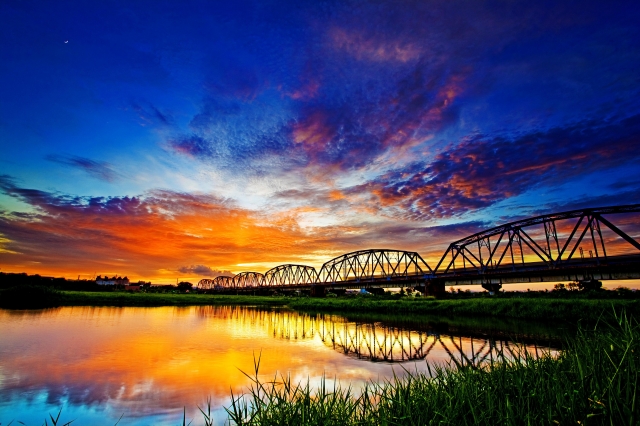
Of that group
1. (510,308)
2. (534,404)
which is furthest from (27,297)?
(510,308)

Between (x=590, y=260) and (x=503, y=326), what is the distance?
3093 centimetres

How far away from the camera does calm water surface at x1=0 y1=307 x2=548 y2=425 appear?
31.2 ft

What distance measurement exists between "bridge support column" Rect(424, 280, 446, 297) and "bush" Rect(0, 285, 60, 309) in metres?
62.2

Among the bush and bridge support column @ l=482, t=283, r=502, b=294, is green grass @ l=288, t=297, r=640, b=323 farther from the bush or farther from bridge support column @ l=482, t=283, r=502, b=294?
the bush

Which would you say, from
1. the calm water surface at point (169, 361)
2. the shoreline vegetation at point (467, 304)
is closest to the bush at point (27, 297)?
the shoreline vegetation at point (467, 304)

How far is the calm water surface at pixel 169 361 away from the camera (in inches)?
375

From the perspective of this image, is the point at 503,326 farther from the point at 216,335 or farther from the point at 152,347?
the point at 152,347

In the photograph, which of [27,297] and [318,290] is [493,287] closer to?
[318,290]

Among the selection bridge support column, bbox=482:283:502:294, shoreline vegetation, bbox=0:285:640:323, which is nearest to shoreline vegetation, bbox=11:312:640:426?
shoreline vegetation, bbox=0:285:640:323

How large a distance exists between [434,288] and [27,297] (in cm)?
6630

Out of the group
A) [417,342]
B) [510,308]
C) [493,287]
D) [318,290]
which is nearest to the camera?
[417,342]

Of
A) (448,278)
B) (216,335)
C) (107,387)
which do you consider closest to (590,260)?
(448,278)

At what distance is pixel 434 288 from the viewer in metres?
64.1

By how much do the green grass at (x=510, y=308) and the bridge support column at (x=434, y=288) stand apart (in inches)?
731
